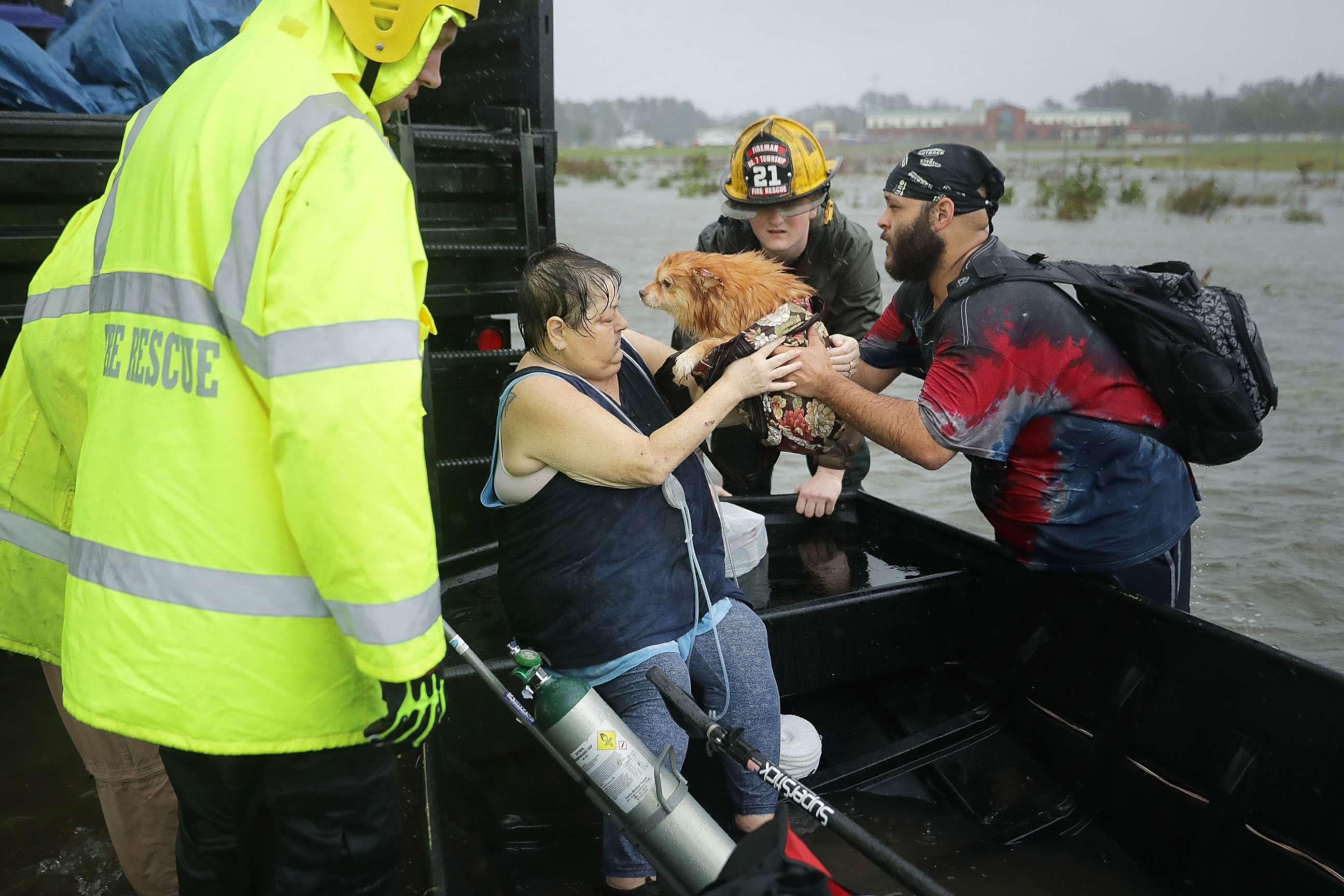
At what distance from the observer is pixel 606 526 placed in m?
2.54

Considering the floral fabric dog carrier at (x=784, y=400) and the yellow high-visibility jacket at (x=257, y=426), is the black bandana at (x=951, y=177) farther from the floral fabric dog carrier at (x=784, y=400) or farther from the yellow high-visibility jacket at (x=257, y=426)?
the yellow high-visibility jacket at (x=257, y=426)

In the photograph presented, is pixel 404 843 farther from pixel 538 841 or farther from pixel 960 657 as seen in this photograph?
pixel 960 657

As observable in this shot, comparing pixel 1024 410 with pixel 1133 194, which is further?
pixel 1133 194

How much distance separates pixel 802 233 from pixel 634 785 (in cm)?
277

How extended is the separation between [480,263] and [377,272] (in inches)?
94.1

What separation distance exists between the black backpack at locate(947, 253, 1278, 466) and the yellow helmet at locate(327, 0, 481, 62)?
180 centimetres

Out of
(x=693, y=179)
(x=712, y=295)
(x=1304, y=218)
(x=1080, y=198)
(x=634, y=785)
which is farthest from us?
(x=693, y=179)

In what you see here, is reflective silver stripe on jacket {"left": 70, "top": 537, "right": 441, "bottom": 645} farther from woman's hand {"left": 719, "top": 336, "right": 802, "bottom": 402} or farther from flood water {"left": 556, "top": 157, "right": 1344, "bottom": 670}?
flood water {"left": 556, "top": 157, "right": 1344, "bottom": 670}

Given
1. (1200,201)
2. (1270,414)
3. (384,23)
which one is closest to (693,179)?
(1200,201)

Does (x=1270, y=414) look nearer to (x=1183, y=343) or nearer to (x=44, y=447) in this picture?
(x=1183, y=343)

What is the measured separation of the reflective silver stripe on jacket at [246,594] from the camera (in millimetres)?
1625

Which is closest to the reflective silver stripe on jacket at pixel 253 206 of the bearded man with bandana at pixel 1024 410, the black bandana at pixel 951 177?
the bearded man with bandana at pixel 1024 410

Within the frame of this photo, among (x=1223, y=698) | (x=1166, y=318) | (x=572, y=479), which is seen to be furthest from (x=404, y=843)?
(x=1166, y=318)

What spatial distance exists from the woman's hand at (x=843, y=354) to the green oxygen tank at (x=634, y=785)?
132 centimetres
